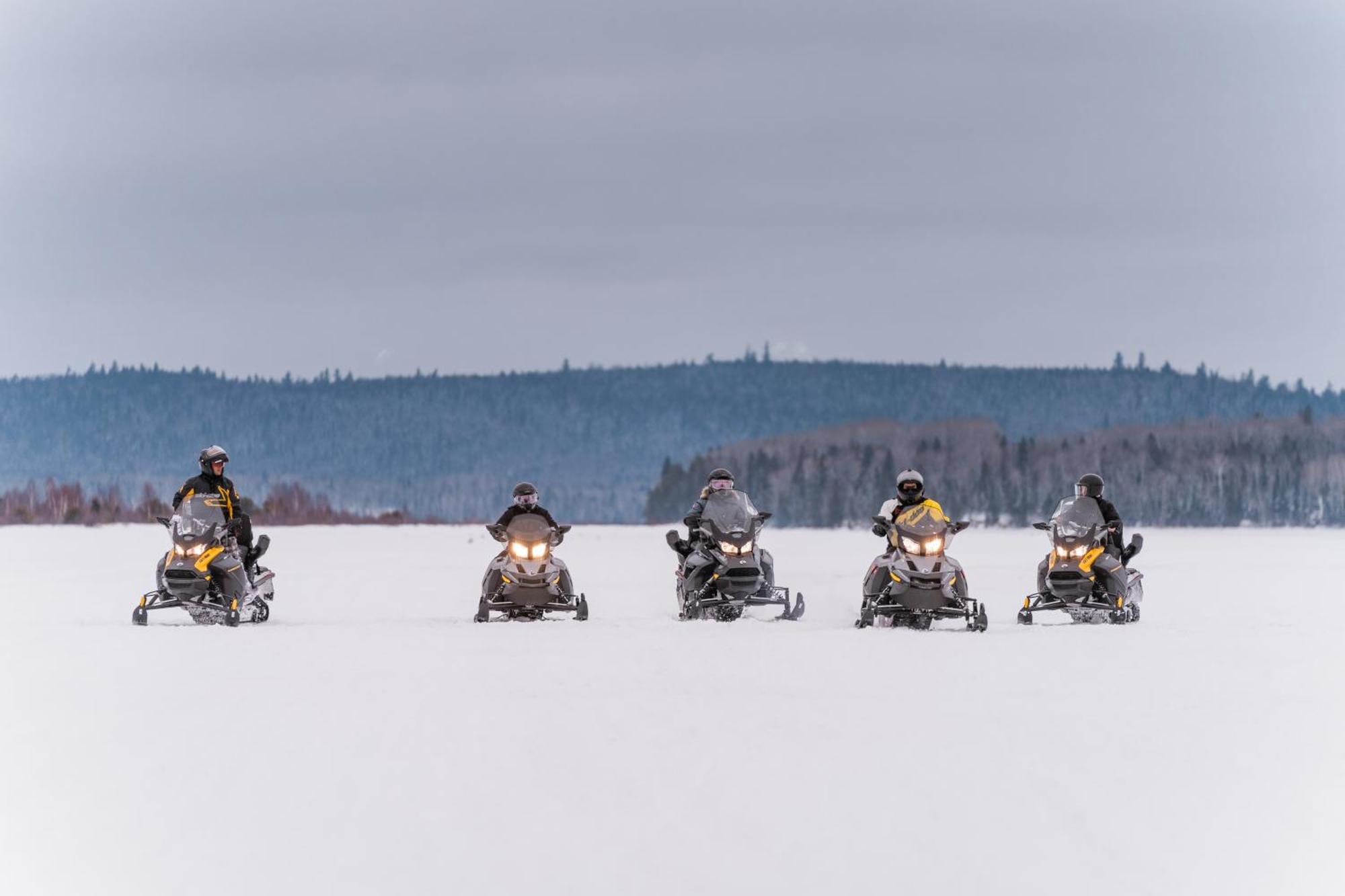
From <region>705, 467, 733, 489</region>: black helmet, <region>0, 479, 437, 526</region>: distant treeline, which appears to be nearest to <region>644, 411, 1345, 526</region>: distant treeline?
<region>0, 479, 437, 526</region>: distant treeline

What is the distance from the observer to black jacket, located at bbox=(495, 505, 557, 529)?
20047 mm

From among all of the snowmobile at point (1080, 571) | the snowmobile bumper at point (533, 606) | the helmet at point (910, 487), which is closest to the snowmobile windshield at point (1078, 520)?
the snowmobile at point (1080, 571)

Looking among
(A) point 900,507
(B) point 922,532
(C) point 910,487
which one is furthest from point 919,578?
(C) point 910,487

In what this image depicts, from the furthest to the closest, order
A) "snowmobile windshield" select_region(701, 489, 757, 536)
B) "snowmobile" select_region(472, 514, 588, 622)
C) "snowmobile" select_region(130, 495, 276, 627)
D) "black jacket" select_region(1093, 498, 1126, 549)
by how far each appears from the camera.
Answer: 1. "snowmobile windshield" select_region(701, 489, 757, 536)
2. "black jacket" select_region(1093, 498, 1126, 549)
3. "snowmobile" select_region(472, 514, 588, 622)
4. "snowmobile" select_region(130, 495, 276, 627)

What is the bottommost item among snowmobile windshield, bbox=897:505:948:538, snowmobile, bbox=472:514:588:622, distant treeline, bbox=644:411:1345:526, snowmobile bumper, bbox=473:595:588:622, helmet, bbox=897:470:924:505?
snowmobile bumper, bbox=473:595:588:622

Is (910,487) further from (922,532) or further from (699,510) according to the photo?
(699,510)

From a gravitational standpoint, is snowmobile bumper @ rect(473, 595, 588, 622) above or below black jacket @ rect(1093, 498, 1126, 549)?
below

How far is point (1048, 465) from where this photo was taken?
510ft

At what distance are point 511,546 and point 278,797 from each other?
1100 centimetres

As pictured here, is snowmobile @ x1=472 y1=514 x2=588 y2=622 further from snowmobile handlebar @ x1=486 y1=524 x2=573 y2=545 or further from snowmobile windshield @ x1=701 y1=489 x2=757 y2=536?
snowmobile windshield @ x1=701 y1=489 x2=757 y2=536

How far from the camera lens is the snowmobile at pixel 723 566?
20.5m

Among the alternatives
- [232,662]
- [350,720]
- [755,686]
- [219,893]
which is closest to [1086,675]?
A: [755,686]

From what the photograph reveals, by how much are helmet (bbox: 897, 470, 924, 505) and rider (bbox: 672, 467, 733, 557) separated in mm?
2321

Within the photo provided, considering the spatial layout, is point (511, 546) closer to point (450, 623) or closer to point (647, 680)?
point (450, 623)
